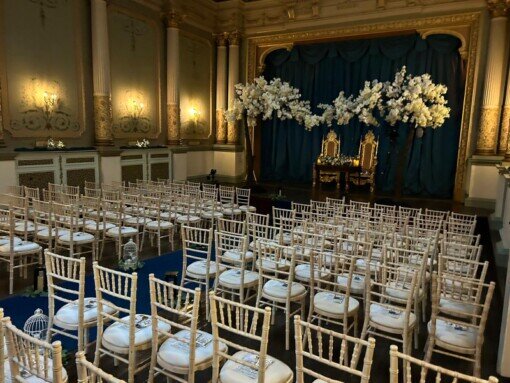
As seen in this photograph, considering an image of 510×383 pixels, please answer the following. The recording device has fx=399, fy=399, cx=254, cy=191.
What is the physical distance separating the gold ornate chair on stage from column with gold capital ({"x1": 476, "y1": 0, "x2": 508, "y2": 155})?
282 centimetres

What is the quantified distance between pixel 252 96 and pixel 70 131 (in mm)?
4454

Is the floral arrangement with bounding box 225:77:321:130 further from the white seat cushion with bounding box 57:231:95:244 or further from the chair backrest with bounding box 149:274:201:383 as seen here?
the chair backrest with bounding box 149:274:201:383

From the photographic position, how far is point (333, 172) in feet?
39.0

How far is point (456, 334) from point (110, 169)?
846 cm

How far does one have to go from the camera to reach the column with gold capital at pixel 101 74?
931cm

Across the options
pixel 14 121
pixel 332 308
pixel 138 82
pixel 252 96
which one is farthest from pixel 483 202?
pixel 14 121

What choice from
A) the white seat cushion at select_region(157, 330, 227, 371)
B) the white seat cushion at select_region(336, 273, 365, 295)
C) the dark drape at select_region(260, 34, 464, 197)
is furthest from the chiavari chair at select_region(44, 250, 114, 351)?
the dark drape at select_region(260, 34, 464, 197)

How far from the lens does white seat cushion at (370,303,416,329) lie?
10.1ft

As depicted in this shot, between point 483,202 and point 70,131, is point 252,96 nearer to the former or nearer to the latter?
point 70,131

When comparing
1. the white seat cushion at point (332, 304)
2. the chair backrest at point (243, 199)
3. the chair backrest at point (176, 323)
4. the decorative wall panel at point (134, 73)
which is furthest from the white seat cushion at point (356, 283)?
the decorative wall panel at point (134, 73)

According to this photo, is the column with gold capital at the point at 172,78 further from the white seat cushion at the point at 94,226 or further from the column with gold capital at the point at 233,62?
the white seat cushion at the point at 94,226

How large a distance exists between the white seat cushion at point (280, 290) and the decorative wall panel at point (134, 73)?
798 centimetres

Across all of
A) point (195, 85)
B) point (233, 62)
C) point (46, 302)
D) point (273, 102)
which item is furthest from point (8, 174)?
point (233, 62)

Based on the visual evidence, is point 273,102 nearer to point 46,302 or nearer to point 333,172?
point 333,172
